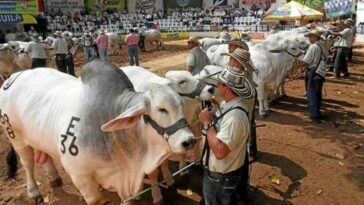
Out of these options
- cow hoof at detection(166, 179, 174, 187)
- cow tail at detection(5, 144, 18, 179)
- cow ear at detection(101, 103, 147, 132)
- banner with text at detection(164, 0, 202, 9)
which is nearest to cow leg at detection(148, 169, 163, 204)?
cow hoof at detection(166, 179, 174, 187)

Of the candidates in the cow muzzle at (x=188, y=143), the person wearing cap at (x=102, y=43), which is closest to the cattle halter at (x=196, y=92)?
the cow muzzle at (x=188, y=143)

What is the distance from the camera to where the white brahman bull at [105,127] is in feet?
10.2

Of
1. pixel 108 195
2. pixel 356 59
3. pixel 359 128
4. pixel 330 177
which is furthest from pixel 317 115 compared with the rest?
pixel 356 59

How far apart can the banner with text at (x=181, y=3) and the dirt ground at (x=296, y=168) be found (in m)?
32.3

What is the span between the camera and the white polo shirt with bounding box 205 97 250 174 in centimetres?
303

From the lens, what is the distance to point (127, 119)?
3152mm

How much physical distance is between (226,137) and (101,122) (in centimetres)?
121

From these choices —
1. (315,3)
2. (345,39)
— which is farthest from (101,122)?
(315,3)

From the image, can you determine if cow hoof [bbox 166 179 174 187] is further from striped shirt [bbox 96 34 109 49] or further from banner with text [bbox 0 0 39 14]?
banner with text [bbox 0 0 39 14]

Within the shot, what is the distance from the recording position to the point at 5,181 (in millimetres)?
5586

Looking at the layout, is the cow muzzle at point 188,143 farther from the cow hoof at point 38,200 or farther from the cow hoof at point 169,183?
the cow hoof at point 38,200

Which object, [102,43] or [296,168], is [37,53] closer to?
[102,43]

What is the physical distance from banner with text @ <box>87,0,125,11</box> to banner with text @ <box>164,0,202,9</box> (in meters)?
4.74

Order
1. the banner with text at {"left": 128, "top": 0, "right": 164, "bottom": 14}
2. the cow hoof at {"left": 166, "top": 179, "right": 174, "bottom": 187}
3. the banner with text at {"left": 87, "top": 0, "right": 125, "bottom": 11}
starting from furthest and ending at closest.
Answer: the banner with text at {"left": 128, "top": 0, "right": 164, "bottom": 14} → the banner with text at {"left": 87, "top": 0, "right": 125, "bottom": 11} → the cow hoof at {"left": 166, "top": 179, "right": 174, "bottom": 187}
